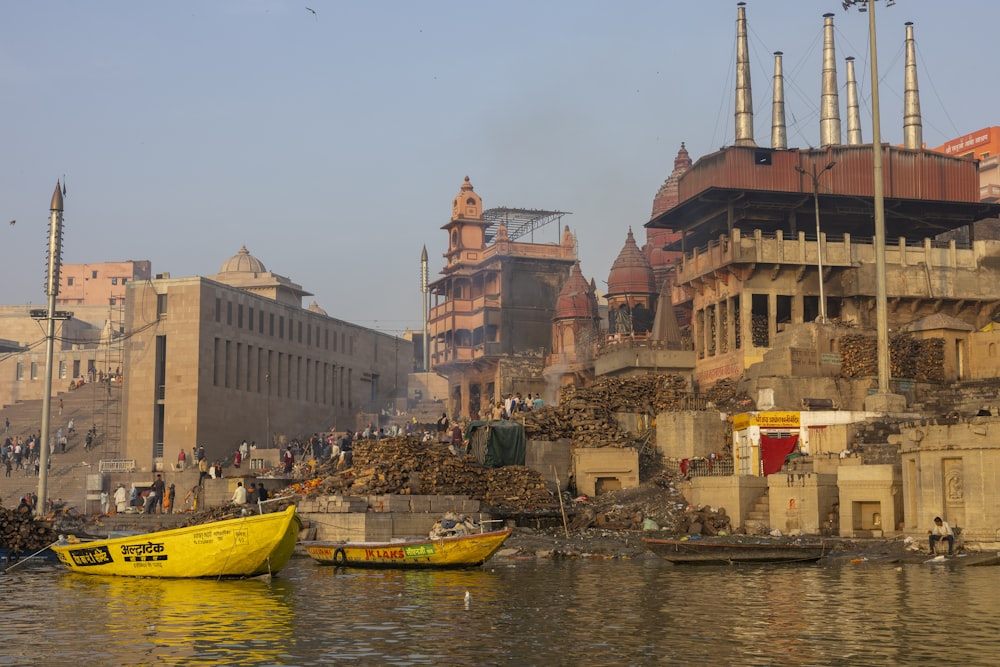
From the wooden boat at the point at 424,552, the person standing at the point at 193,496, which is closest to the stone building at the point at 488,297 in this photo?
the person standing at the point at 193,496

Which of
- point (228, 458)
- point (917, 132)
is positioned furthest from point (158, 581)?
point (917, 132)

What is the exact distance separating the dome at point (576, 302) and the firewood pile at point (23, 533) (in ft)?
112

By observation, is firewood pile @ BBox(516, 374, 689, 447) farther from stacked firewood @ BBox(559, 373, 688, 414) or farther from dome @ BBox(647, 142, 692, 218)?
dome @ BBox(647, 142, 692, 218)

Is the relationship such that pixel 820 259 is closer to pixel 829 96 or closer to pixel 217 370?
pixel 829 96

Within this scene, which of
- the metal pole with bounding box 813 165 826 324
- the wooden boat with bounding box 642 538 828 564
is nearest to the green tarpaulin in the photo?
the wooden boat with bounding box 642 538 828 564

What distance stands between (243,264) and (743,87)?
41911 millimetres

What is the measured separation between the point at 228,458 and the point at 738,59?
31160 mm

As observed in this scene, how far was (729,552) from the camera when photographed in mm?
→ 28156

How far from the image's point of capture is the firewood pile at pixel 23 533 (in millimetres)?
34250

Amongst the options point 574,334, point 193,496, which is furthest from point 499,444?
point 574,334

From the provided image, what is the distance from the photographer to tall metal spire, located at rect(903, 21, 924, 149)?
58.1 m

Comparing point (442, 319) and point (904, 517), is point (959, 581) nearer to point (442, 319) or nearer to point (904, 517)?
point (904, 517)

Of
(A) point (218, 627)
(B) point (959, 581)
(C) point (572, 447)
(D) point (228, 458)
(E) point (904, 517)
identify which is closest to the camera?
(A) point (218, 627)

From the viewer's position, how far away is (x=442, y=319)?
75562 millimetres
